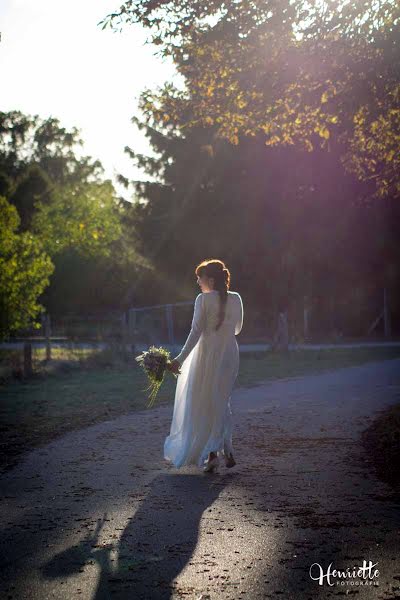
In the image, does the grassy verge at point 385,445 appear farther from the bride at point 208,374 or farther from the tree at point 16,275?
the tree at point 16,275

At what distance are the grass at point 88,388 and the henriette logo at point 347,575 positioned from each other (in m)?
4.76

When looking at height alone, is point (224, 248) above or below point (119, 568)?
above

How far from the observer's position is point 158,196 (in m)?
38.0

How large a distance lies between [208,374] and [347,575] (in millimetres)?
4203

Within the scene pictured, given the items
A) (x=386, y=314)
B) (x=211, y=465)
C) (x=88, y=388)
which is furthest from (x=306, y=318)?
(x=211, y=465)

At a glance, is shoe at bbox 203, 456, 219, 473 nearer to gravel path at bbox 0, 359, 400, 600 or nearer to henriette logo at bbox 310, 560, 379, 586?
gravel path at bbox 0, 359, 400, 600

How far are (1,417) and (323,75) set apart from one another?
707cm

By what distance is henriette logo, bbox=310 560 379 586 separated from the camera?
15.8ft

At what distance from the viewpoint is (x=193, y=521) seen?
6312mm

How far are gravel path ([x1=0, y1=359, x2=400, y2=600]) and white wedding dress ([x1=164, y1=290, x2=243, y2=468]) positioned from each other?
258 millimetres

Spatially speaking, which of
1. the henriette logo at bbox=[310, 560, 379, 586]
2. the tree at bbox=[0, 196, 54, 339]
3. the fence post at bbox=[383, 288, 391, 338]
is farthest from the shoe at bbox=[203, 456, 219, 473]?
the fence post at bbox=[383, 288, 391, 338]

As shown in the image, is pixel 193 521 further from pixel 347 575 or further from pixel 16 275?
pixel 16 275

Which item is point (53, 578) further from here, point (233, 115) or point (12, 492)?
point (233, 115)

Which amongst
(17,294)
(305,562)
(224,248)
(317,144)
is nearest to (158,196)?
(224,248)
